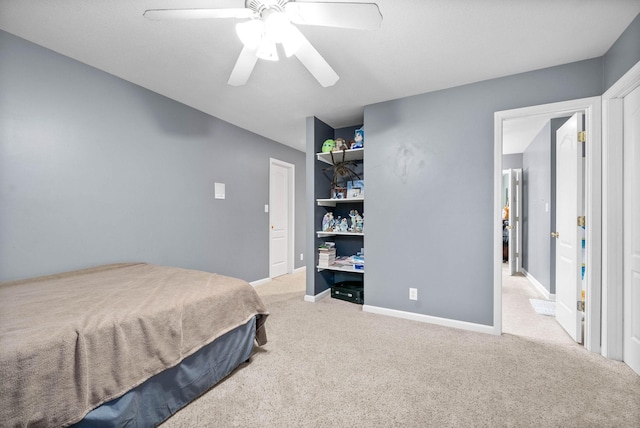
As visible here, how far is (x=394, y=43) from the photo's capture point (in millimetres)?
1962

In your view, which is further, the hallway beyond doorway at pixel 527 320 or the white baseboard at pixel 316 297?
the white baseboard at pixel 316 297

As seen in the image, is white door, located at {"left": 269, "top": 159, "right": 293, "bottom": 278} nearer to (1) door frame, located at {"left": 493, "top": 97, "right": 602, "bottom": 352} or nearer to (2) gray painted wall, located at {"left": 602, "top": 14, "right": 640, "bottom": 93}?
(1) door frame, located at {"left": 493, "top": 97, "right": 602, "bottom": 352}

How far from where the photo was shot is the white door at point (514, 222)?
5043 mm

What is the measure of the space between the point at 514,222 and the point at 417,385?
4697 millimetres

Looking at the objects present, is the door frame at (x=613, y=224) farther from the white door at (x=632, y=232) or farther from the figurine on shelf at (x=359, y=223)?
the figurine on shelf at (x=359, y=223)

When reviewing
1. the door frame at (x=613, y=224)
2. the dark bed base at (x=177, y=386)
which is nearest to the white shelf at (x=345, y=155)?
the door frame at (x=613, y=224)

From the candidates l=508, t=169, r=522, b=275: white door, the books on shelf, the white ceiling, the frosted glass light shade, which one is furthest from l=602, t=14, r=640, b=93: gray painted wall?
l=508, t=169, r=522, b=275: white door

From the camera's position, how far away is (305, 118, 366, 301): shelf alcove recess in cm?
344

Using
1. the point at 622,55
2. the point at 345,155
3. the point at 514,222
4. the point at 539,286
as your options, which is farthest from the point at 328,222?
the point at 514,222

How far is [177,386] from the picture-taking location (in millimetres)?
1492

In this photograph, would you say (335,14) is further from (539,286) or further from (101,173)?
(539,286)

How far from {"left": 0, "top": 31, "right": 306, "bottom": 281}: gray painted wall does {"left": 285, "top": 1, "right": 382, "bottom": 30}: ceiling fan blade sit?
6.78ft

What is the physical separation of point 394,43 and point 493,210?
5.53 feet

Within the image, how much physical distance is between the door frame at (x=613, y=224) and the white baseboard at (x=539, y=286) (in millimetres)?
1770
